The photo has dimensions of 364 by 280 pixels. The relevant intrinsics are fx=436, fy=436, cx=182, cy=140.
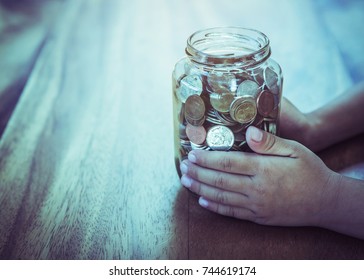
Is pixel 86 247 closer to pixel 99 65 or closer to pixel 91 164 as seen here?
pixel 91 164

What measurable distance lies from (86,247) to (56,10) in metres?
1.05

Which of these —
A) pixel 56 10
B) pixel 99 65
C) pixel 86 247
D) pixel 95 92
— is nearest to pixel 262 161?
pixel 86 247

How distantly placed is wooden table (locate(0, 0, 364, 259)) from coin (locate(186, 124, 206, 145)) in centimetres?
11

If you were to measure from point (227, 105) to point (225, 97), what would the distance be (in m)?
0.01

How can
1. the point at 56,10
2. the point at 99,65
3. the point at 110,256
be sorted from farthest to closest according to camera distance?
the point at 56,10 < the point at 99,65 < the point at 110,256

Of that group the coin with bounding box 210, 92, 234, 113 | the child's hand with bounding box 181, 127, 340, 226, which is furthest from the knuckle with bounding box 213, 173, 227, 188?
the coin with bounding box 210, 92, 234, 113

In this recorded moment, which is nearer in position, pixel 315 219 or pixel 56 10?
pixel 315 219

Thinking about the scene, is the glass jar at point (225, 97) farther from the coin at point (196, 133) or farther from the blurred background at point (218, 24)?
the blurred background at point (218, 24)

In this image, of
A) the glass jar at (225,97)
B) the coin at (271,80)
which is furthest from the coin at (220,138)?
the coin at (271,80)

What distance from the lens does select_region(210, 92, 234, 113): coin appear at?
700mm

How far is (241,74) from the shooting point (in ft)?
2.36

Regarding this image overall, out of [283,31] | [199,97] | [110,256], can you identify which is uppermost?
[199,97]

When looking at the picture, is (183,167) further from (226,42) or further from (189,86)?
(226,42)

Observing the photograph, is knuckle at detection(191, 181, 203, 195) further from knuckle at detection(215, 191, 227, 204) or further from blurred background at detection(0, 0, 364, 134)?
blurred background at detection(0, 0, 364, 134)
